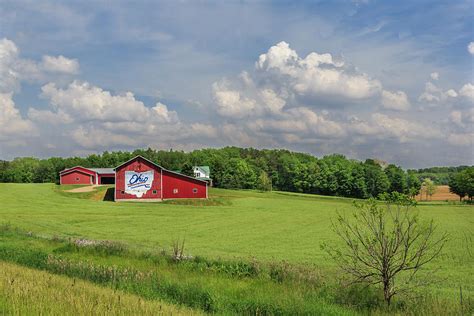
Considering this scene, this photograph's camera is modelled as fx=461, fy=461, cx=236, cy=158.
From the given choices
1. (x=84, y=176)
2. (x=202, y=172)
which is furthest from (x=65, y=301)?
(x=202, y=172)

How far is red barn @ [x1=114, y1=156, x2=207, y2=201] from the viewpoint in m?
67.3

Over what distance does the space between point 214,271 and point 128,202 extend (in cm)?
5174

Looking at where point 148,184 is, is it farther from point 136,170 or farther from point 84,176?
point 84,176

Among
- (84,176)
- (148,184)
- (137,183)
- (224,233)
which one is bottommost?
(224,233)

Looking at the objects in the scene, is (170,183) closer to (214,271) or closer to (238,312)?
(214,271)

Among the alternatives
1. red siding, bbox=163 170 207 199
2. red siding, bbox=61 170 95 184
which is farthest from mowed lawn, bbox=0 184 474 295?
red siding, bbox=61 170 95 184

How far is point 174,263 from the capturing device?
1706 centimetres

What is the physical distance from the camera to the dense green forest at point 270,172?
424 feet

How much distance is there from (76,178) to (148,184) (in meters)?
40.3

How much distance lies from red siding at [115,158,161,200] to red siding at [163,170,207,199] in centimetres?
108

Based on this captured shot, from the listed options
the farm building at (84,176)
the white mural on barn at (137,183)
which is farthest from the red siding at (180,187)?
the farm building at (84,176)

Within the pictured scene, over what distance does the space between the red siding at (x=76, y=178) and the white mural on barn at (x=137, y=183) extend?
36.5 meters

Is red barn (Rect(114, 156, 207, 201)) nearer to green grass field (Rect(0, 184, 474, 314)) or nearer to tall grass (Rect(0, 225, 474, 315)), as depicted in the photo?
green grass field (Rect(0, 184, 474, 314))

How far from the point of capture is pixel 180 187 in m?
68.8
